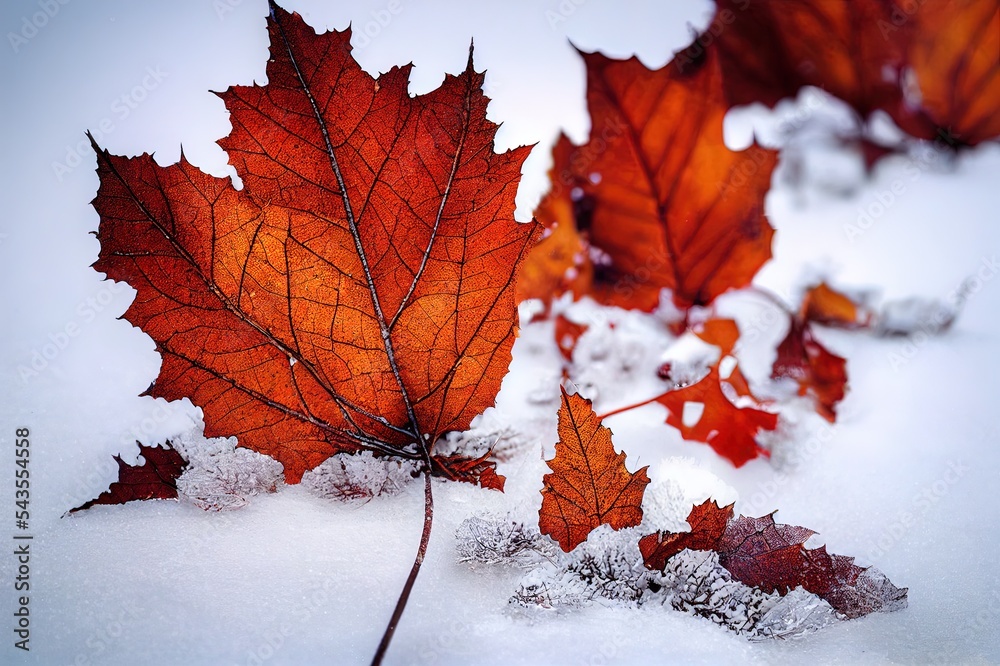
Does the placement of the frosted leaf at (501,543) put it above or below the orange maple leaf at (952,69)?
below

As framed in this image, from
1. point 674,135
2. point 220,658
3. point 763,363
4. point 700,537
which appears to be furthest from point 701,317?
point 220,658

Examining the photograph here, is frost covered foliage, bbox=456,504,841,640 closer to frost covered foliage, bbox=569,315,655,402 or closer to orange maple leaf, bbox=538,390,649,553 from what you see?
orange maple leaf, bbox=538,390,649,553

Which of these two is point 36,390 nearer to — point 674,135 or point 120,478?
point 120,478

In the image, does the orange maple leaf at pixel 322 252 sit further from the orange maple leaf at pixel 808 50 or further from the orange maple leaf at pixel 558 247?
the orange maple leaf at pixel 808 50

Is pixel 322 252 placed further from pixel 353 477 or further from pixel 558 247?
pixel 558 247
